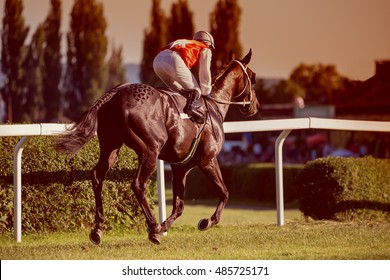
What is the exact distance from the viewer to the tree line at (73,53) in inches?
429

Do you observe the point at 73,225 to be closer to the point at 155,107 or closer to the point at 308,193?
the point at 155,107

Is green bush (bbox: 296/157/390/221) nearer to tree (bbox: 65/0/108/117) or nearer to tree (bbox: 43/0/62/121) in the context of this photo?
tree (bbox: 65/0/108/117)

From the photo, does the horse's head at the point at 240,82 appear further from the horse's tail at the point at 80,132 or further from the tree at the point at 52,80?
the tree at the point at 52,80

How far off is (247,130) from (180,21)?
399 centimetres

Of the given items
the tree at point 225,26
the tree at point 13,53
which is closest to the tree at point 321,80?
the tree at point 225,26

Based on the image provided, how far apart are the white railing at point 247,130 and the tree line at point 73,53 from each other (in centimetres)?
59

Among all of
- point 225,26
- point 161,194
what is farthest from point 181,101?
point 225,26

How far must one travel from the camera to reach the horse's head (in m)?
7.59

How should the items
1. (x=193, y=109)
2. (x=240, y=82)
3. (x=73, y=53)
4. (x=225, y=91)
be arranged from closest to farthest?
(x=193, y=109) → (x=225, y=91) → (x=240, y=82) → (x=73, y=53)

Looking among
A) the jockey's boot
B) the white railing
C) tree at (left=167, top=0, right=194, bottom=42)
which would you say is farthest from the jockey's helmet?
tree at (left=167, top=0, right=194, bottom=42)

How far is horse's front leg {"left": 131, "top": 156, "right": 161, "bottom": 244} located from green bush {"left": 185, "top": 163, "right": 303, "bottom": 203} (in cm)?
726

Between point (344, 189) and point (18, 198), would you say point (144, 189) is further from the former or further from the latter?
point (344, 189)

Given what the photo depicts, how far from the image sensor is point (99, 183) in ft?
22.1
